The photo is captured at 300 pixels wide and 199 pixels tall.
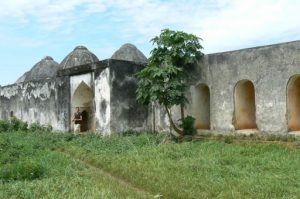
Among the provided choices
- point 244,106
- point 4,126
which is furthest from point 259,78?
point 4,126

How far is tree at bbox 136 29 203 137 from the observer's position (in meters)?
12.4

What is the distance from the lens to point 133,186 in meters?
7.75

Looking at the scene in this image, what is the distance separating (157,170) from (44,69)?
612 inches

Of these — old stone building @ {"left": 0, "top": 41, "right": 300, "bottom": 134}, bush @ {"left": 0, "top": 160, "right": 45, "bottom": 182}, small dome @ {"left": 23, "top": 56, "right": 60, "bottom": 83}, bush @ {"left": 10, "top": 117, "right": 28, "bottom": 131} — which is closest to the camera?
bush @ {"left": 0, "top": 160, "right": 45, "bottom": 182}

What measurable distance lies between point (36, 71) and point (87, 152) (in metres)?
12.1

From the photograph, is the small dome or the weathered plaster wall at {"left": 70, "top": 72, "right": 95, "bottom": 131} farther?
the small dome

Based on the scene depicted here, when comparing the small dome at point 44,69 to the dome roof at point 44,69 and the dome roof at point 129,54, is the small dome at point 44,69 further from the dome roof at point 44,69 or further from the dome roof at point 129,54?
the dome roof at point 129,54

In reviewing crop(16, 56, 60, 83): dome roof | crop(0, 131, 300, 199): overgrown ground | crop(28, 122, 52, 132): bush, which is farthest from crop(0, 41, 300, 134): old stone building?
crop(16, 56, 60, 83): dome roof

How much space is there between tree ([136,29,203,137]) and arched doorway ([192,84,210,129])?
2.77 ft

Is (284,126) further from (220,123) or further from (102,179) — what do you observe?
(102,179)

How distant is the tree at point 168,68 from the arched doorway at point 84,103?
12.4 ft

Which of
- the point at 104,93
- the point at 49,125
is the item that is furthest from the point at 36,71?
the point at 104,93

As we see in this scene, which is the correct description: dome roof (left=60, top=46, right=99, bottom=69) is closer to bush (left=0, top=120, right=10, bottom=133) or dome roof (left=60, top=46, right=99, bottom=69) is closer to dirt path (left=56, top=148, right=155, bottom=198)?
bush (left=0, top=120, right=10, bottom=133)

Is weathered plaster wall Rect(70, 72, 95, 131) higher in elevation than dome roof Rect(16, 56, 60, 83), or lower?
lower
